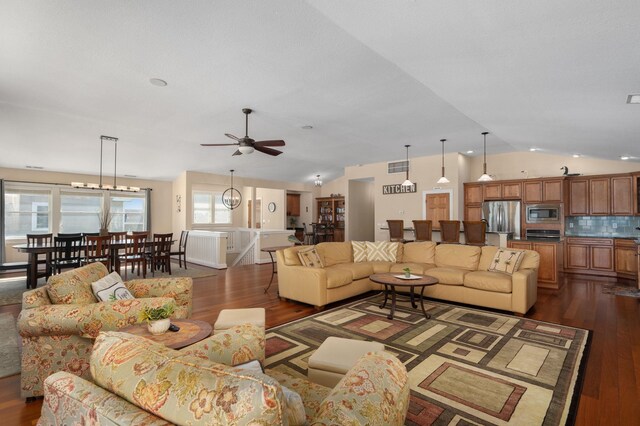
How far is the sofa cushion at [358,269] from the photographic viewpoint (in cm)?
508

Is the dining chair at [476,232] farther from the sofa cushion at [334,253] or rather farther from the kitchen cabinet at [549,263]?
the sofa cushion at [334,253]

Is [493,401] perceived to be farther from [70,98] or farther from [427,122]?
[70,98]

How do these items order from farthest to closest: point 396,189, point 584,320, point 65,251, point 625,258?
1. point 396,189
2. point 625,258
3. point 65,251
4. point 584,320

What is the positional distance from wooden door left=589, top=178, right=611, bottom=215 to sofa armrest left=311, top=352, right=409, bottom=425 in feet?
26.6

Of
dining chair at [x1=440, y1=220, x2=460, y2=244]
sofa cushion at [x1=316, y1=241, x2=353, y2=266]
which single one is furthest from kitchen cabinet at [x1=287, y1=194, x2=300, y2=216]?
sofa cushion at [x1=316, y1=241, x2=353, y2=266]

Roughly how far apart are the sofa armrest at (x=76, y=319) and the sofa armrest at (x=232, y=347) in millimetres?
1188

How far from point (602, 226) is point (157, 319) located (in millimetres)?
9111

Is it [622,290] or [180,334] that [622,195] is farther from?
[180,334]

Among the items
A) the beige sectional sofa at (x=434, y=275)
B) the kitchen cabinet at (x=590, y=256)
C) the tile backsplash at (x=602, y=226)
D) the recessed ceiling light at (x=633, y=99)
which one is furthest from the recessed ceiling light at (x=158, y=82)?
the tile backsplash at (x=602, y=226)

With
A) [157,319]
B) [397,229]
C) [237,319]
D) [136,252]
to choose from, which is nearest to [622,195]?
[397,229]

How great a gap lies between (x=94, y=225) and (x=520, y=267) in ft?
33.8

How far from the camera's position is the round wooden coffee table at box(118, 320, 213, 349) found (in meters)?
1.97

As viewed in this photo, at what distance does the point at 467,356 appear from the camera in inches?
119

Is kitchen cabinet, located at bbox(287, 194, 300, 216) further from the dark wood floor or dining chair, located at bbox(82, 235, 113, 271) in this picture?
dining chair, located at bbox(82, 235, 113, 271)
